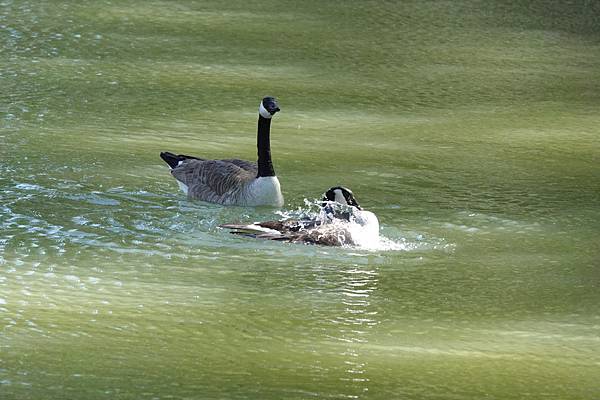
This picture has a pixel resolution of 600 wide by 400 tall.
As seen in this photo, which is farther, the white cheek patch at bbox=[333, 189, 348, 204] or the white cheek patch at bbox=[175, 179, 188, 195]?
the white cheek patch at bbox=[175, 179, 188, 195]

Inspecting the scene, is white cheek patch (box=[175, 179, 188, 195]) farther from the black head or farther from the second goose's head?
the black head

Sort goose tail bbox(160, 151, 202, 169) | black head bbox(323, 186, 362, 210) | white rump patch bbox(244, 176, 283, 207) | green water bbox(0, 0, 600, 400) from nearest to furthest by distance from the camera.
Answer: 1. green water bbox(0, 0, 600, 400)
2. black head bbox(323, 186, 362, 210)
3. white rump patch bbox(244, 176, 283, 207)
4. goose tail bbox(160, 151, 202, 169)

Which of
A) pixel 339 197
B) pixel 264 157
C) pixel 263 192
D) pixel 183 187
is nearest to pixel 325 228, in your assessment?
pixel 339 197

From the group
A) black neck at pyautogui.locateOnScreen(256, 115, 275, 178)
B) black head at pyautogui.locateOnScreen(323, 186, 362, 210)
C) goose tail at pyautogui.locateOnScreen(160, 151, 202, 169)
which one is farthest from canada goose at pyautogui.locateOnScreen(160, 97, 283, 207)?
black head at pyautogui.locateOnScreen(323, 186, 362, 210)

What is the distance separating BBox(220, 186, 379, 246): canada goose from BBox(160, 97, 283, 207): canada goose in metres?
0.56

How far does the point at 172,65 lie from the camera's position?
12773 millimetres

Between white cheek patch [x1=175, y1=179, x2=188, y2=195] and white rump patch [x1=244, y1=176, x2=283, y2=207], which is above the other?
white rump patch [x1=244, y1=176, x2=283, y2=207]

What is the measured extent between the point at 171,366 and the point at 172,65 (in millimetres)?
7492

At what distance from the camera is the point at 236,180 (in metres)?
8.16

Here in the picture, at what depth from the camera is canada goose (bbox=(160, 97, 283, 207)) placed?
8.03 metres

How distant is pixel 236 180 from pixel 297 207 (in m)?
0.36

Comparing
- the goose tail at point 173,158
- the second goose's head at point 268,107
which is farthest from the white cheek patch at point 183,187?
the second goose's head at point 268,107

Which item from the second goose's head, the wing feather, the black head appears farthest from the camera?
the second goose's head

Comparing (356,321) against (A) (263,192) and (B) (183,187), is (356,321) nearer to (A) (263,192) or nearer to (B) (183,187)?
(A) (263,192)
